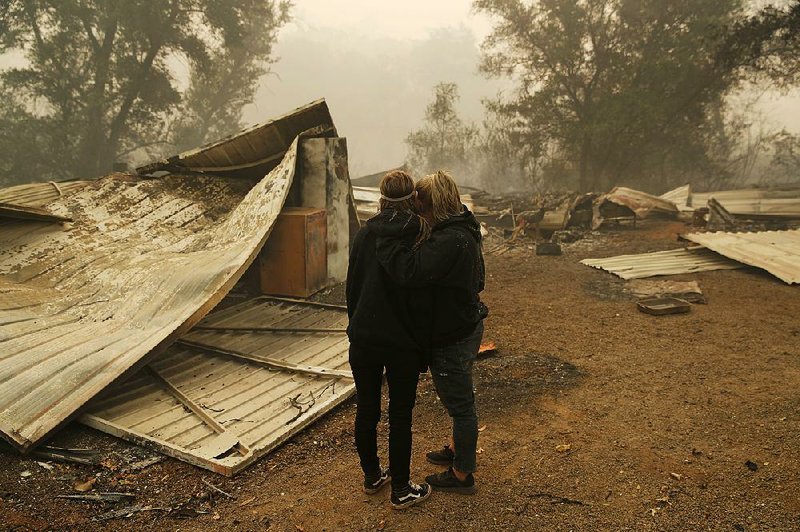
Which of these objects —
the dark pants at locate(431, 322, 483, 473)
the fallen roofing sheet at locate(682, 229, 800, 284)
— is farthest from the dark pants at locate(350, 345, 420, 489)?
the fallen roofing sheet at locate(682, 229, 800, 284)

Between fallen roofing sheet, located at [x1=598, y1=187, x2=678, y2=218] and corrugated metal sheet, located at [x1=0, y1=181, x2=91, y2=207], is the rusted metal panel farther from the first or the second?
fallen roofing sheet, located at [x1=598, y1=187, x2=678, y2=218]

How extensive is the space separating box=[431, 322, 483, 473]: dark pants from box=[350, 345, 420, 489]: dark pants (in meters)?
0.13

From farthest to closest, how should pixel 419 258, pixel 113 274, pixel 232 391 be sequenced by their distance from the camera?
pixel 113 274 < pixel 232 391 < pixel 419 258

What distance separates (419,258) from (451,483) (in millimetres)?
1393

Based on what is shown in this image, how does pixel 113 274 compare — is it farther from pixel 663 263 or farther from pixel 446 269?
pixel 663 263

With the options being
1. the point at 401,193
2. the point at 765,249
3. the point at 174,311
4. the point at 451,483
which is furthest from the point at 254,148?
the point at 765,249

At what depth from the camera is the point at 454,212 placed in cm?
235

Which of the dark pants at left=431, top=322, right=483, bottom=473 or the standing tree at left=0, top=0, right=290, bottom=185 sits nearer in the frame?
the dark pants at left=431, top=322, right=483, bottom=473

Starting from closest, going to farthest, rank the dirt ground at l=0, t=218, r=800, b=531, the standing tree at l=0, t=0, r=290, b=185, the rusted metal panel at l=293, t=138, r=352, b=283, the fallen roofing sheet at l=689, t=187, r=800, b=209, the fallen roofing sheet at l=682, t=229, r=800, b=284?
the dirt ground at l=0, t=218, r=800, b=531
the rusted metal panel at l=293, t=138, r=352, b=283
the fallen roofing sheet at l=682, t=229, r=800, b=284
the fallen roofing sheet at l=689, t=187, r=800, b=209
the standing tree at l=0, t=0, r=290, b=185

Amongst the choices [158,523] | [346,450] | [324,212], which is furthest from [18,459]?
[324,212]

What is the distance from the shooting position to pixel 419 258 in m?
2.20

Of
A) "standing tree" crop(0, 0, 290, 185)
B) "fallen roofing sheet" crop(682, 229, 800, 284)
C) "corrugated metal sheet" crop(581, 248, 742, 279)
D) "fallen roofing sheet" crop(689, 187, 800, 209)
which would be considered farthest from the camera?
"standing tree" crop(0, 0, 290, 185)

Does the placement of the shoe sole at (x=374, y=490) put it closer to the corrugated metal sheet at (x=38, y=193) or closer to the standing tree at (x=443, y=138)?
the corrugated metal sheet at (x=38, y=193)

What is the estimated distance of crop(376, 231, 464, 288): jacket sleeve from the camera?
2.19 m
